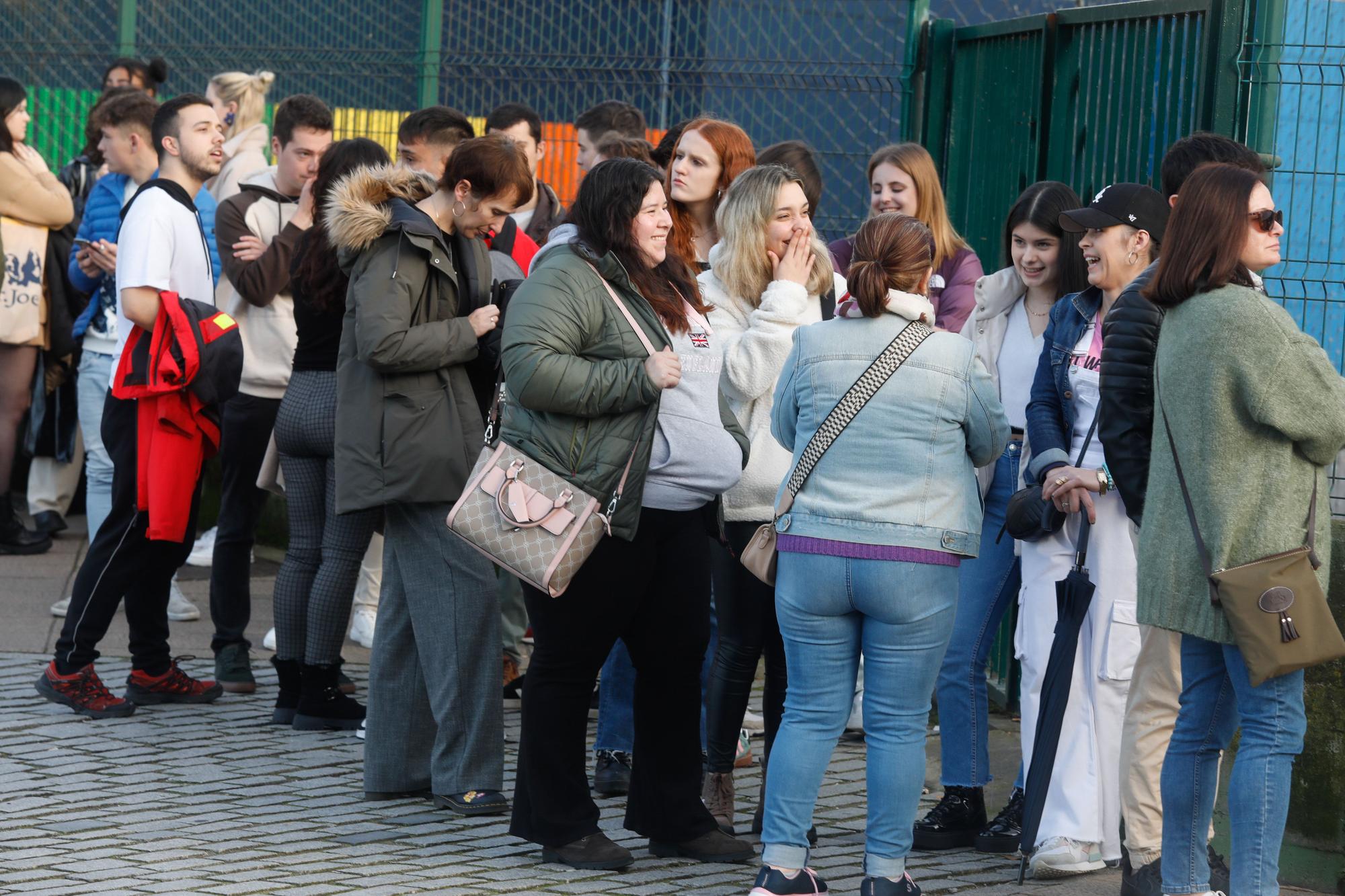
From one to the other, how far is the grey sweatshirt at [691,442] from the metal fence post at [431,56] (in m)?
4.70

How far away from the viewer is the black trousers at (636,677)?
189 inches

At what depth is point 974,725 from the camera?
17.5 feet

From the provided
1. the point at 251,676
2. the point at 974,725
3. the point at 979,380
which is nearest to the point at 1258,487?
the point at 979,380

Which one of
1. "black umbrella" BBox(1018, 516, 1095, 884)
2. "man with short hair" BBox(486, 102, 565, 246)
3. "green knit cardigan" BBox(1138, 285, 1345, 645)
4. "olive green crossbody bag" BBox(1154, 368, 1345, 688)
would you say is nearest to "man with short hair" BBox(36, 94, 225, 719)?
"man with short hair" BBox(486, 102, 565, 246)

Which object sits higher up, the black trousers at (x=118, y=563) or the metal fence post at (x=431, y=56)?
the metal fence post at (x=431, y=56)

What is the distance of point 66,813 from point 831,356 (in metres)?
2.73

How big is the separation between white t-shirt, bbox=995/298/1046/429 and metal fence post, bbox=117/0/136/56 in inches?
254

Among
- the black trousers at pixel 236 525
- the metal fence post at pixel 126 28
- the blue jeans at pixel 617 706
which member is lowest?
the blue jeans at pixel 617 706

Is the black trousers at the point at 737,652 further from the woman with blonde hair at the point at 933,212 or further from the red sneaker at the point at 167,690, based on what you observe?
the red sneaker at the point at 167,690

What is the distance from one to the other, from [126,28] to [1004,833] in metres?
7.35

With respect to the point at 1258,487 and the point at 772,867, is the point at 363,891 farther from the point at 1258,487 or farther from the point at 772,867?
the point at 1258,487

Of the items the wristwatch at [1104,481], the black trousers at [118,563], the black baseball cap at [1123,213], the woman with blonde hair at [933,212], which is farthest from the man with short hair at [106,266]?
the wristwatch at [1104,481]

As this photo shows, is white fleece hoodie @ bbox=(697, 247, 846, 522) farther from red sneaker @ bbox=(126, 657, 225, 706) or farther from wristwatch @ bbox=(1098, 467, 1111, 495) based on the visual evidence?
red sneaker @ bbox=(126, 657, 225, 706)

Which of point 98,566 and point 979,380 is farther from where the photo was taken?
point 98,566
